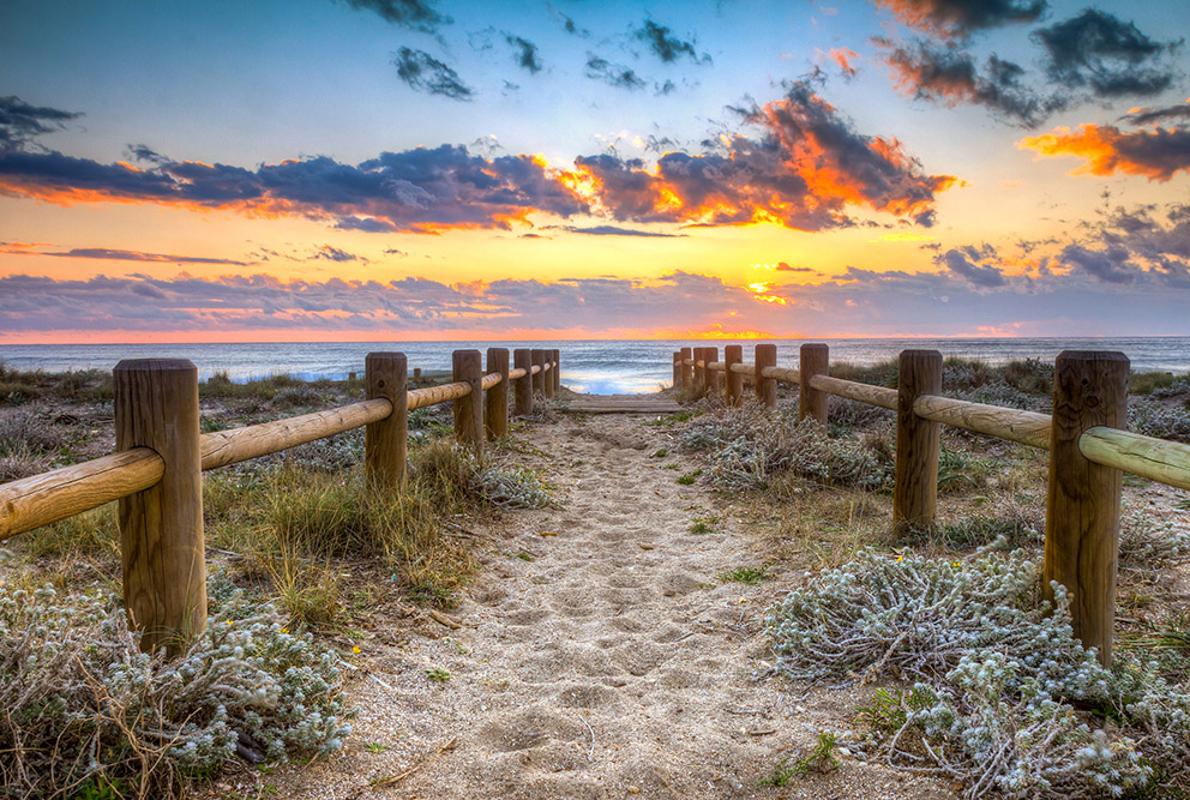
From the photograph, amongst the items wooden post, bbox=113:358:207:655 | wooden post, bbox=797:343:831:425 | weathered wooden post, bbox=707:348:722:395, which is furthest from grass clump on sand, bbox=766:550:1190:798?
weathered wooden post, bbox=707:348:722:395

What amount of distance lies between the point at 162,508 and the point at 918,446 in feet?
13.1

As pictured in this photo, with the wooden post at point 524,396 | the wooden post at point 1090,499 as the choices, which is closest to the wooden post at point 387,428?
the wooden post at point 1090,499

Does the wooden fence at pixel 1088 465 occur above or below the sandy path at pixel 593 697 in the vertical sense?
above

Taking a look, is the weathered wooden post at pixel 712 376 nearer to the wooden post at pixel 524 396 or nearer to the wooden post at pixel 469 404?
the wooden post at pixel 524 396

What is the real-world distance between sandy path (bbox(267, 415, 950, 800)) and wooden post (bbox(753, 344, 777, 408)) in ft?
12.5

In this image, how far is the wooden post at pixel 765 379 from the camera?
27.6 feet

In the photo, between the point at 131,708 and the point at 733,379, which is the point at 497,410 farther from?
the point at 131,708

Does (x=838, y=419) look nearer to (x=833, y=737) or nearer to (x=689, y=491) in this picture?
(x=689, y=491)

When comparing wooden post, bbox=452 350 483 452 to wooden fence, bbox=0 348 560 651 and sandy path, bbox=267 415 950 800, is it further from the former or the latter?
wooden fence, bbox=0 348 560 651

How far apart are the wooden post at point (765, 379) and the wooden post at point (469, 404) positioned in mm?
3342

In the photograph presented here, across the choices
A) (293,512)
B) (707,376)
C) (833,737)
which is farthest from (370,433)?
(707,376)

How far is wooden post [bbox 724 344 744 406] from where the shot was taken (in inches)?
A: 392

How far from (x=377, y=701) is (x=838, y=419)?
743 cm

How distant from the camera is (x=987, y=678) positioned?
7.11 ft
